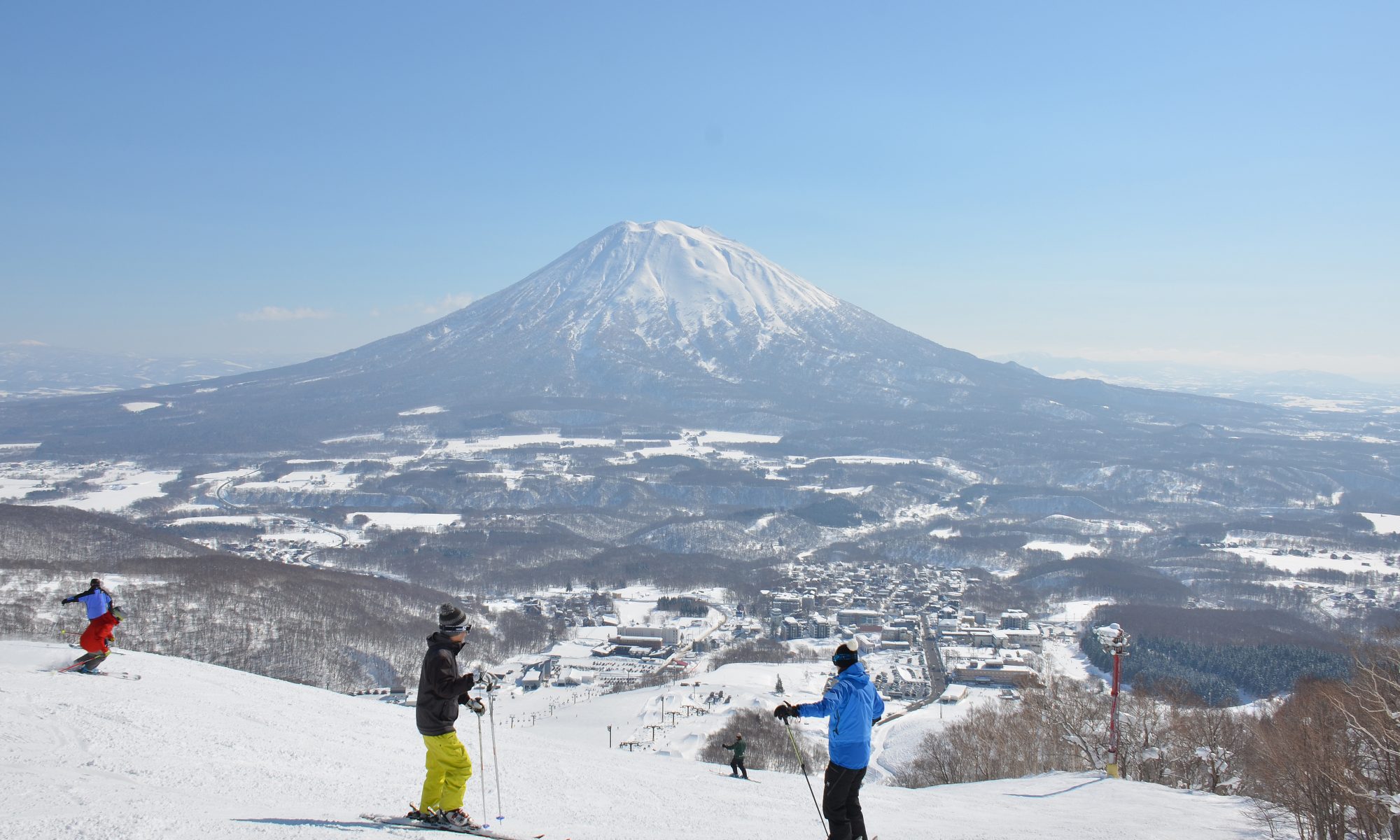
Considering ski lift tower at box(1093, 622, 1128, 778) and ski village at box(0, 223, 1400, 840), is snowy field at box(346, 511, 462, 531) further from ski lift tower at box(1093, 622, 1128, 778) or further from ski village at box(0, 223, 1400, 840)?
ski lift tower at box(1093, 622, 1128, 778)

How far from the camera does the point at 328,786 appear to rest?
856cm

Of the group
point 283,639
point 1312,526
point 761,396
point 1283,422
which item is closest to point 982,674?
point 283,639

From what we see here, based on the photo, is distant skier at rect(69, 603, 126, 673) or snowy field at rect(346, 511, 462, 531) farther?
snowy field at rect(346, 511, 462, 531)

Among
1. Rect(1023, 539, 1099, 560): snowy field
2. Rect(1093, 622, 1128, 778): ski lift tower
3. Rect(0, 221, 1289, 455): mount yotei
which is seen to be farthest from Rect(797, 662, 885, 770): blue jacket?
Rect(0, 221, 1289, 455): mount yotei

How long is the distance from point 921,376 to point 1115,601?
4714 inches

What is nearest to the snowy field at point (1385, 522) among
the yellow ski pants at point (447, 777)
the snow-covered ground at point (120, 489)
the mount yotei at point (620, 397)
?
the mount yotei at point (620, 397)

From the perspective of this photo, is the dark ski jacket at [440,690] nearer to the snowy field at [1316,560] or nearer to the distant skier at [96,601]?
the distant skier at [96,601]

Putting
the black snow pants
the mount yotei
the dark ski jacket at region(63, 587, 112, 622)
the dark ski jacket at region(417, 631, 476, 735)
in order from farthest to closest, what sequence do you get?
the mount yotei < the dark ski jacket at region(63, 587, 112, 622) < the black snow pants < the dark ski jacket at region(417, 631, 476, 735)

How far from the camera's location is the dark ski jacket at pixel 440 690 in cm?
674

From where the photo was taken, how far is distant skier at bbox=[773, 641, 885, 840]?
6816mm

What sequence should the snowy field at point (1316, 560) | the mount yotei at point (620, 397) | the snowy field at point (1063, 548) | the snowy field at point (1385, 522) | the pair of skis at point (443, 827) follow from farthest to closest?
the mount yotei at point (620, 397), the snowy field at point (1385, 522), the snowy field at point (1063, 548), the snowy field at point (1316, 560), the pair of skis at point (443, 827)

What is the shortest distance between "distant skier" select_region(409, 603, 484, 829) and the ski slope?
308mm

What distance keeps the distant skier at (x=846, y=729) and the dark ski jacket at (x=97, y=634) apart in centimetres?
967

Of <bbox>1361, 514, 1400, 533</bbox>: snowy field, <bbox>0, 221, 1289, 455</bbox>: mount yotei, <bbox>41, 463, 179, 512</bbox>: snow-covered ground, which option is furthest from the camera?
<bbox>0, 221, 1289, 455</bbox>: mount yotei
